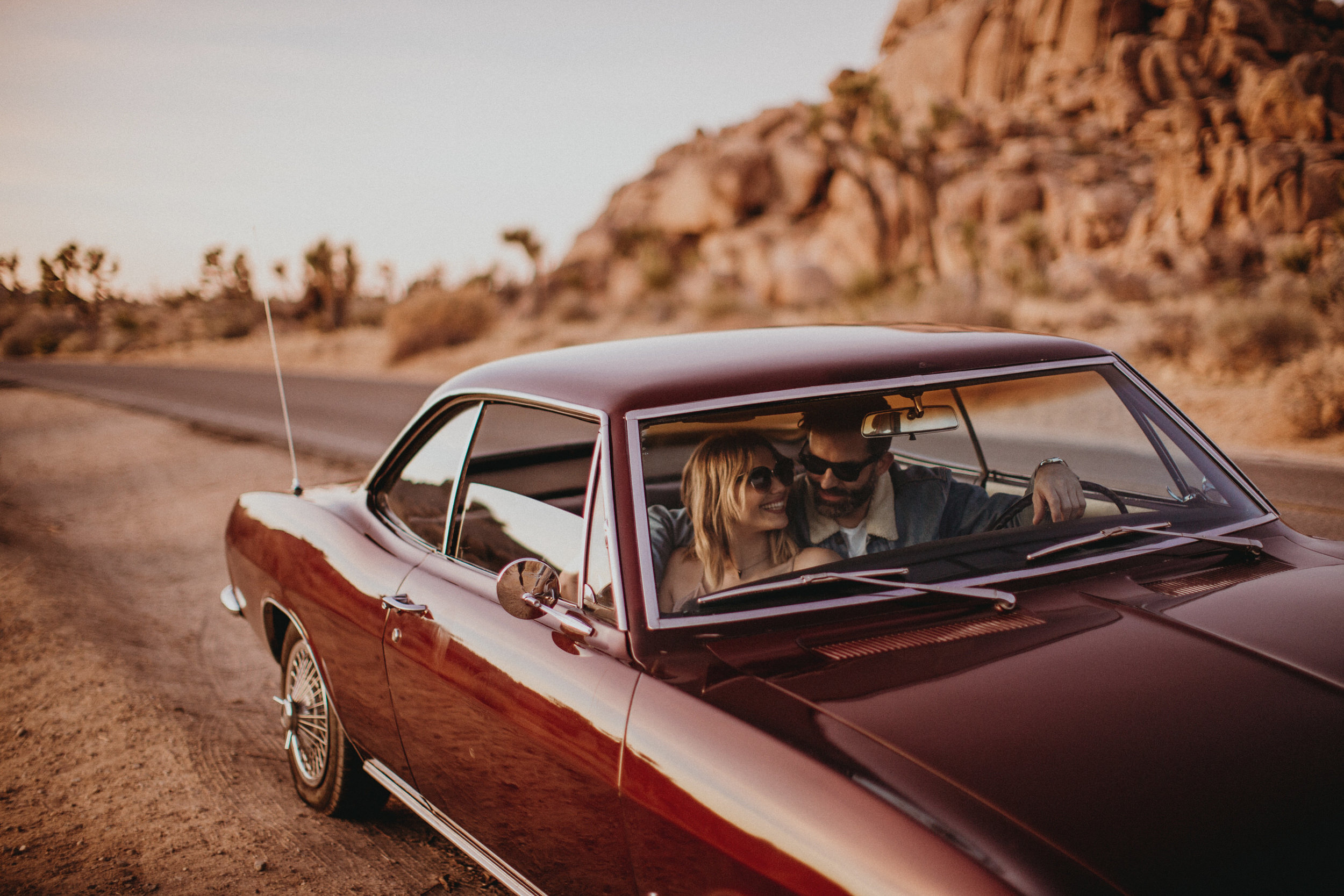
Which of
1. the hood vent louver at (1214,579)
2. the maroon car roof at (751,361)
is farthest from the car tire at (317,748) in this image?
the hood vent louver at (1214,579)

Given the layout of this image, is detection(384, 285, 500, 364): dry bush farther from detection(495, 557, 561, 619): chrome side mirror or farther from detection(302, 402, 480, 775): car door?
detection(495, 557, 561, 619): chrome side mirror

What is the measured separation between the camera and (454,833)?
2486mm

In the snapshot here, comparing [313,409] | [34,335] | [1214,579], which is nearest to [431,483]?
[1214,579]

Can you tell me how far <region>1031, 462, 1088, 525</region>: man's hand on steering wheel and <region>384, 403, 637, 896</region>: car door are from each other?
1.21 m

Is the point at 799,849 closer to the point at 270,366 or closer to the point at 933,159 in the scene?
the point at 270,366

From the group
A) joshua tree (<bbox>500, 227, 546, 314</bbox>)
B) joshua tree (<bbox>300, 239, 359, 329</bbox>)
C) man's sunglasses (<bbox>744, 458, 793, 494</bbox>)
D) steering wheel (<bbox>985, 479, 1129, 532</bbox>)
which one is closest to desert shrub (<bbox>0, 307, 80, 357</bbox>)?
joshua tree (<bbox>300, 239, 359, 329</bbox>)

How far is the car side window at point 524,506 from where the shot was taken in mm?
2502

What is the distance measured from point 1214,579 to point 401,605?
2.06 m

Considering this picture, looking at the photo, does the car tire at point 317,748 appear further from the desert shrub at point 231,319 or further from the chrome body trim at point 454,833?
the desert shrub at point 231,319

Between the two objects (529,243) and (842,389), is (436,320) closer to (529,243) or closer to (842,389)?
(529,243)

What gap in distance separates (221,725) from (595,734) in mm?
2918

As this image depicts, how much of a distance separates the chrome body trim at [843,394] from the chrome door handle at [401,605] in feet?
2.52

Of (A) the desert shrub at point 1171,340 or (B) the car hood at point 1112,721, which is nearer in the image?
(B) the car hood at point 1112,721

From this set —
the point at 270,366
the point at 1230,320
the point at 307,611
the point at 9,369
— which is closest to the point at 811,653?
the point at 307,611
